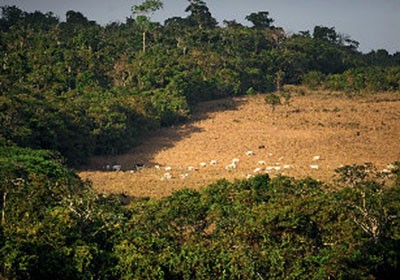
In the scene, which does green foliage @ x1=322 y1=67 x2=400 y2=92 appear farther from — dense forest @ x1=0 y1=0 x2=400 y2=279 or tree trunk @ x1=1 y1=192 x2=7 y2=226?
tree trunk @ x1=1 y1=192 x2=7 y2=226

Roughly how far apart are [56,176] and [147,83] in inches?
1275

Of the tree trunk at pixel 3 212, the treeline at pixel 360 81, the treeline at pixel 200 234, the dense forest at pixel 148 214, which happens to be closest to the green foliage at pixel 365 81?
the treeline at pixel 360 81

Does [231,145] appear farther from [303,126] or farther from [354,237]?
[354,237]

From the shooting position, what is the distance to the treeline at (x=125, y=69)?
42750mm

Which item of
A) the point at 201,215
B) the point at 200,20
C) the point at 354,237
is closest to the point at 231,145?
the point at 201,215

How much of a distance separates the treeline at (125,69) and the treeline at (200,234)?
596 inches

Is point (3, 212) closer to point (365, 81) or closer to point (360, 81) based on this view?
point (360, 81)

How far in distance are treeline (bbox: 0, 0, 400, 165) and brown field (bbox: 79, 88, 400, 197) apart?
2.26 meters

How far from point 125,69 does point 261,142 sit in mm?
20645

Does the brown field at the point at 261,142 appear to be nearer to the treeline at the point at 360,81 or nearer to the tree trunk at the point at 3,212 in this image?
the treeline at the point at 360,81

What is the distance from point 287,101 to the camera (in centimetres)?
6194

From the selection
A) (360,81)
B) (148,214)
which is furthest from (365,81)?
(148,214)

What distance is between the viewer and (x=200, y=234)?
2255 cm

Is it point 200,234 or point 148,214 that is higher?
point 148,214
